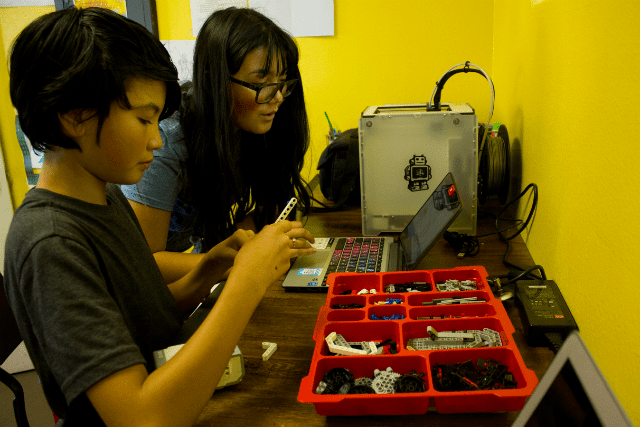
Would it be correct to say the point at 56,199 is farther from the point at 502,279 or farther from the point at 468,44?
the point at 468,44

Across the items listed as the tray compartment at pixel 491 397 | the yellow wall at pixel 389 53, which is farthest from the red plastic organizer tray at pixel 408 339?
the yellow wall at pixel 389 53

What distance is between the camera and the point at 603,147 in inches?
28.3

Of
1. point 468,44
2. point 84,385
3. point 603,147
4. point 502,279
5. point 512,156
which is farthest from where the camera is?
point 468,44

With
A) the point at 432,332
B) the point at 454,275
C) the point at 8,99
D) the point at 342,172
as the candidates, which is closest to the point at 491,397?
the point at 432,332

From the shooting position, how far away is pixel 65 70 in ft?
1.85

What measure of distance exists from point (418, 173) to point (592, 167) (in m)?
0.60

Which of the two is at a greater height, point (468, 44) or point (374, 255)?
point (468, 44)

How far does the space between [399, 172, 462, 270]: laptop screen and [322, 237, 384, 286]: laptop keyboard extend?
0.23ft

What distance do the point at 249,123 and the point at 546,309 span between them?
0.78 meters

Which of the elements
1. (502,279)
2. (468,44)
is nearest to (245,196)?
(502,279)

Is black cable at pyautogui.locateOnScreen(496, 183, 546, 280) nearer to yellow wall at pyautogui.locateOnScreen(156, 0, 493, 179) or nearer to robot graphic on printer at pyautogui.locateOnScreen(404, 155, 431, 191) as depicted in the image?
robot graphic on printer at pyautogui.locateOnScreen(404, 155, 431, 191)

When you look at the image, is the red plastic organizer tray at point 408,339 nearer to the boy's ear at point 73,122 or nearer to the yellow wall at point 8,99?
the boy's ear at point 73,122

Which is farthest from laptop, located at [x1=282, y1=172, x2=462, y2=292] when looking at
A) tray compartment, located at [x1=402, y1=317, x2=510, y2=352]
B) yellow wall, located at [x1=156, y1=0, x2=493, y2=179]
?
yellow wall, located at [x1=156, y1=0, x2=493, y2=179]

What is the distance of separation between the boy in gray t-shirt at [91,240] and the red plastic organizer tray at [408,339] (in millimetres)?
154
